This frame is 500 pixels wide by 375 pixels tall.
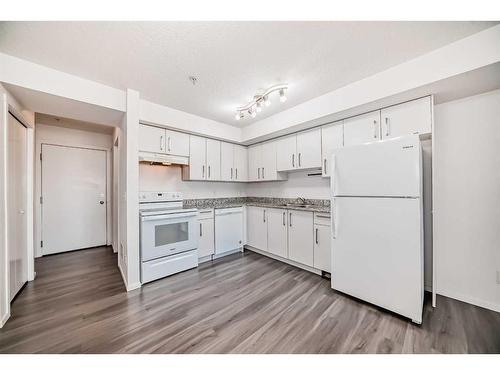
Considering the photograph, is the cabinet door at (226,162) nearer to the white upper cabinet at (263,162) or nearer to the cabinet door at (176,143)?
the white upper cabinet at (263,162)

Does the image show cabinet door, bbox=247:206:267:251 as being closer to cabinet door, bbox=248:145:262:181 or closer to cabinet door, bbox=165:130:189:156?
cabinet door, bbox=248:145:262:181

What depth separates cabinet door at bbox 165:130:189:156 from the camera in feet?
9.80

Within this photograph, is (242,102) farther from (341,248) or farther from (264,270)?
(264,270)

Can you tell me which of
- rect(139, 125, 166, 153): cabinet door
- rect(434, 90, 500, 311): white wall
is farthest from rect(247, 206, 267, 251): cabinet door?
rect(434, 90, 500, 311): white wall

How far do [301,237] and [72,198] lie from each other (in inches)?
168

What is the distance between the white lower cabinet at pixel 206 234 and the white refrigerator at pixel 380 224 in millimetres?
1942

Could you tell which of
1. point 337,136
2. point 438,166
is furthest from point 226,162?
point 438,166

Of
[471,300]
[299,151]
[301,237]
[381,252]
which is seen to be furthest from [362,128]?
[471,300]

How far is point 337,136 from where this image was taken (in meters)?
2.67

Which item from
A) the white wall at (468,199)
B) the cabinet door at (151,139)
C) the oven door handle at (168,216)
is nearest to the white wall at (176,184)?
the cabinet door at (151,139)

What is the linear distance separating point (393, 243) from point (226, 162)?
2797 millimetres

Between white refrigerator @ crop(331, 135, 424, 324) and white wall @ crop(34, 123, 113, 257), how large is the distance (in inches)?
172

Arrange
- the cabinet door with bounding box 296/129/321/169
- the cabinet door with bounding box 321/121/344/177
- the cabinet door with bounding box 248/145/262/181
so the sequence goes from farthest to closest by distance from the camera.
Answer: the cabinet door with bounding box 248/145/262/181 < the cabinet door with bounding box 296/129/321/169 < the cabinet door with bounding box 321/121/344/177

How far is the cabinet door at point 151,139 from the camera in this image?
2.73 metres
